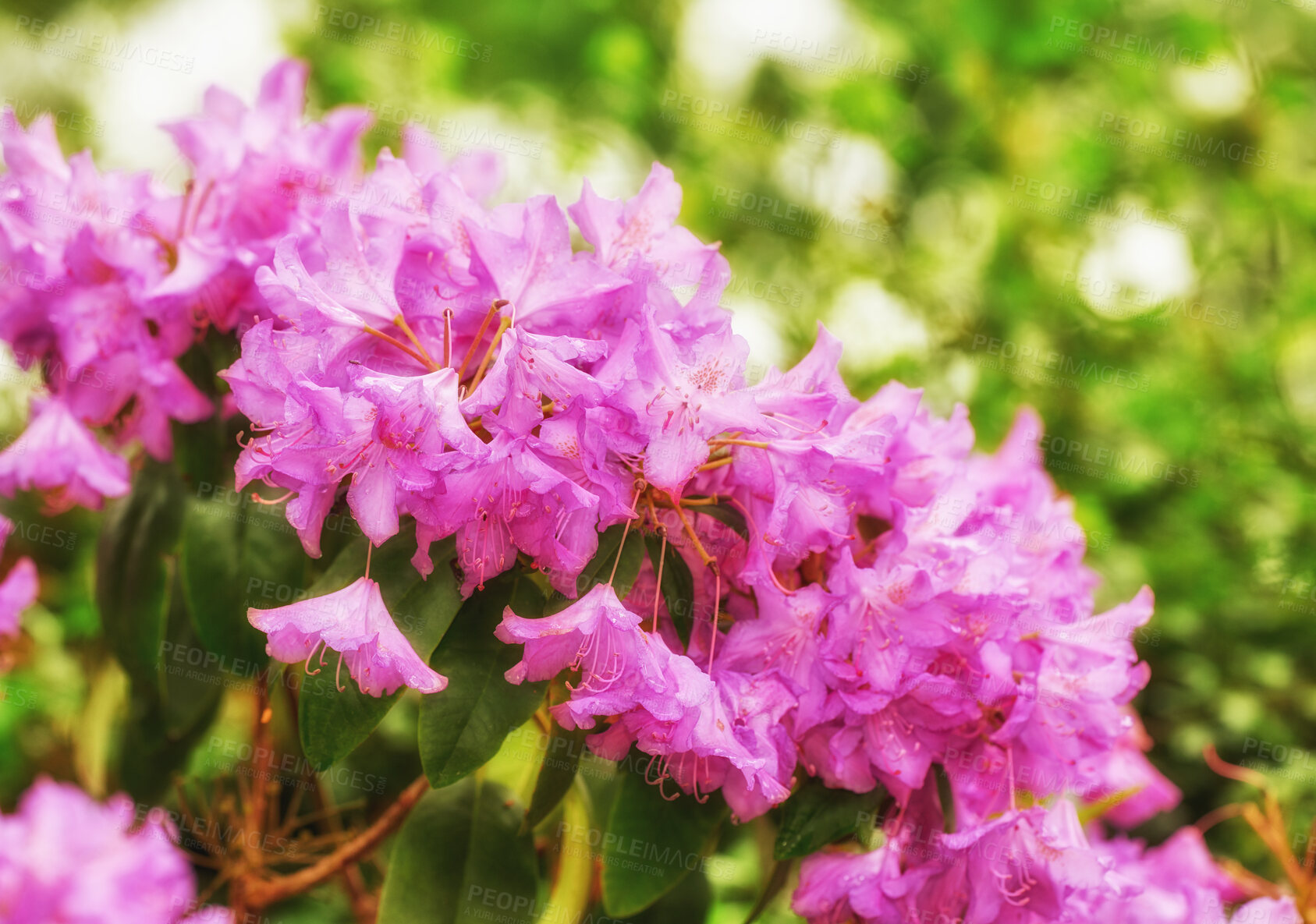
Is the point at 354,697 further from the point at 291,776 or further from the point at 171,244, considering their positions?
the point at 291,776

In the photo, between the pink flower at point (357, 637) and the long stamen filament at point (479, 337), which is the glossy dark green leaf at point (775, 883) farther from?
the long stamen filament at point (479, 337)

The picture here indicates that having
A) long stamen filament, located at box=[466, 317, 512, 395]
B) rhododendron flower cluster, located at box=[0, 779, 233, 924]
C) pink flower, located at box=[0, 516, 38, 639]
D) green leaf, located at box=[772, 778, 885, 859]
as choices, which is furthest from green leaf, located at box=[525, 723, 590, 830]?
pink flower, located at box=[0, 516, 38, 639]

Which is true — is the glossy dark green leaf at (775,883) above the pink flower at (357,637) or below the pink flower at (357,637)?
below

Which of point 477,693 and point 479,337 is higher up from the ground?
Result: point 479,337

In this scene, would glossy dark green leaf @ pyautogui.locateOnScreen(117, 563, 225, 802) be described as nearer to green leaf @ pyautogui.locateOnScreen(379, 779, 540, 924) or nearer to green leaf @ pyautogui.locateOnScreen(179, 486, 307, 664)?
green leaf @ pyautogui.locateOnScreen(179, 486, 307, 664)

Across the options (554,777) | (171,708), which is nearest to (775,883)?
(554,777)

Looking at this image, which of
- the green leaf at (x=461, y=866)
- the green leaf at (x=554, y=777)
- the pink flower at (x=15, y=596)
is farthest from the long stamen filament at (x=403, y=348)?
the pink flower at (x=15, y=596)

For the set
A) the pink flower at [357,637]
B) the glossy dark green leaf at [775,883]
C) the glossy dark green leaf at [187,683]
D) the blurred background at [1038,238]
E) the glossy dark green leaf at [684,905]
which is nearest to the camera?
the pink flower at [357,637]

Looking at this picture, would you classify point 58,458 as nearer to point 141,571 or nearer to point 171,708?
point 141,571
